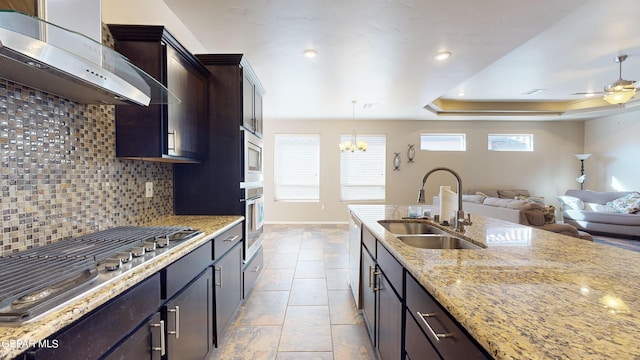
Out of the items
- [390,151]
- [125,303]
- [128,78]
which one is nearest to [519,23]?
[128,78]

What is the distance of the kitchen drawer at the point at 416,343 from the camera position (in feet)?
3.04

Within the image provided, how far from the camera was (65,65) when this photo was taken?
92 cm

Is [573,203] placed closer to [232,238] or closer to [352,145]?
[352,145]

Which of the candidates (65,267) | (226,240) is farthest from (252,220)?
(65,267)

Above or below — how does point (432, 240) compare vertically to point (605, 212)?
above

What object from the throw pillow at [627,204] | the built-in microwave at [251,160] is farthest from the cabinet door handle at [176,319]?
the throw pillow at [627,204]

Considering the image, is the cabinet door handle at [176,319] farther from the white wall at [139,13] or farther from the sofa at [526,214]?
the sofa at [526,214]

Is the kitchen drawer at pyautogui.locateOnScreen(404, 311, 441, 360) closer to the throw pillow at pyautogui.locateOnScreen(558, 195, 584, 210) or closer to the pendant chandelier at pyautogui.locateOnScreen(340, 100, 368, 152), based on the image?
the pendant chandelier at pyautogui.locateOnScreen(340, 100, 368, 152)

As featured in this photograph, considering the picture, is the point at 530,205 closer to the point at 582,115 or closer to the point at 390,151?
the point at 390,151

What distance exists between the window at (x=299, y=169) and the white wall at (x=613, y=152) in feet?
21.9

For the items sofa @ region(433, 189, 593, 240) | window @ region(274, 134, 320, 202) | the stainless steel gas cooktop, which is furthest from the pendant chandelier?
the stainless steel gas cooktop

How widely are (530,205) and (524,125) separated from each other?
4.11 meters

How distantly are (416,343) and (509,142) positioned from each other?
7216 mm

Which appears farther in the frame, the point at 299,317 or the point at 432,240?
the point at 299,317
